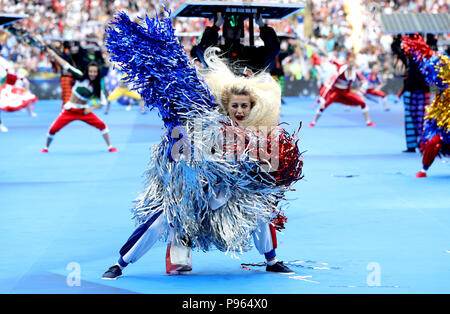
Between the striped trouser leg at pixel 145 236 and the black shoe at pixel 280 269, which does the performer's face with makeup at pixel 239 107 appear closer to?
the striped trouser leg at pixel 145 236

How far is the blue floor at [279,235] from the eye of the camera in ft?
14.3

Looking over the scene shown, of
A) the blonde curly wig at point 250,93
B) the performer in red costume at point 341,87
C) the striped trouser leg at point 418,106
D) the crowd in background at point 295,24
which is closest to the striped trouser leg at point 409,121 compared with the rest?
the striped trouser leg at point 418,106

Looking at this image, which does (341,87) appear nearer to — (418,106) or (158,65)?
(418,106)

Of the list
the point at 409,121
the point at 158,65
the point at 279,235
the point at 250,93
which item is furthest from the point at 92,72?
the point at 158,65

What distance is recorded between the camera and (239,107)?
4422 millimetres

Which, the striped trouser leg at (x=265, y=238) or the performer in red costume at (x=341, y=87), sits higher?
the performer in red costume at (x=341, y=87)

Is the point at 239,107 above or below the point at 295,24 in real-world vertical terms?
below

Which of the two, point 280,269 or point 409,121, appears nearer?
point 280,269

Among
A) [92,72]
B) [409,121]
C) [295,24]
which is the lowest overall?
[409,121]

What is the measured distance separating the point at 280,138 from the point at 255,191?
33 cm

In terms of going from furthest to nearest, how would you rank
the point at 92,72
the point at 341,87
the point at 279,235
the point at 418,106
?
the point at 341,87 → the point at 92,72 → the point at 418,106 → the point at 279,235

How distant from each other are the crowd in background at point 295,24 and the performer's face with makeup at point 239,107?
62.1 feet

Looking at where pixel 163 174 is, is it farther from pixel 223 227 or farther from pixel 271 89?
pixel 271 89

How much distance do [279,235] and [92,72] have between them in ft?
19.2
